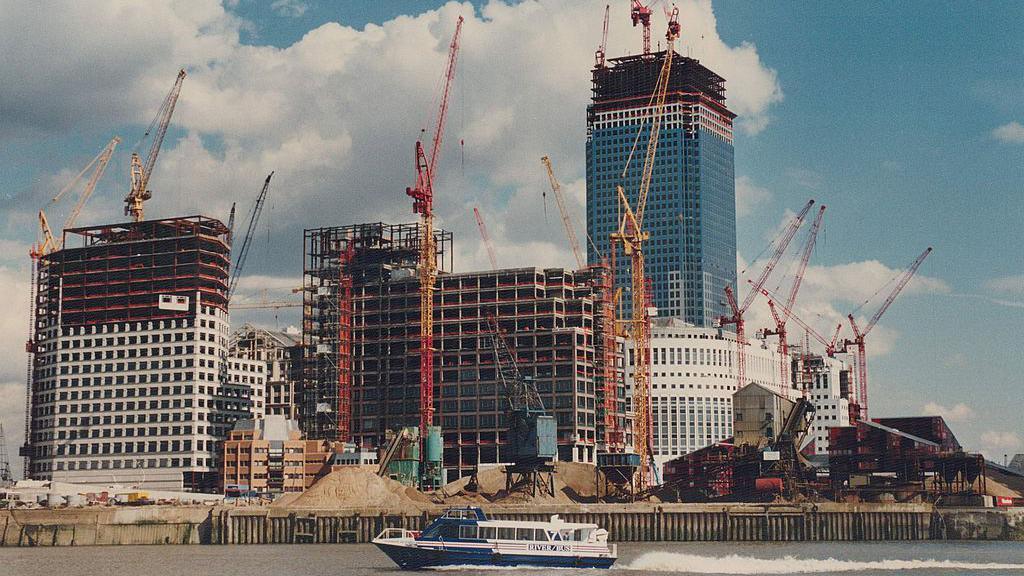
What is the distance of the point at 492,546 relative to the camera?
143375mm

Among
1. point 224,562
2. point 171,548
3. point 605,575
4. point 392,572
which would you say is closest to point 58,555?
point 171,548

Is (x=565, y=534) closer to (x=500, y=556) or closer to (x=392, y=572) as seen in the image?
(x=500, y=556)

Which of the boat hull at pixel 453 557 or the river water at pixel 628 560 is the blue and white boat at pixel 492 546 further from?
the river water at pixel 628 560

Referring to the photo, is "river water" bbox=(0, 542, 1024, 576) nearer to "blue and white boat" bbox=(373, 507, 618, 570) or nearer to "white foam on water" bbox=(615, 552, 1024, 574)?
"white foam on water" bbox=(615, 552, 1024, 574)

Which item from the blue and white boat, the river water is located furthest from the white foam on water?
the blue and white boat

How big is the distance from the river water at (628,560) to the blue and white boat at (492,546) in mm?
1485

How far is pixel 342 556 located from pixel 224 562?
1456cm

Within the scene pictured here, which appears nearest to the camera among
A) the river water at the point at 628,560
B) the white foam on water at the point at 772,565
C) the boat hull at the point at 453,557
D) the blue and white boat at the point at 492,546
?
the white foam on water at the point at 772,565

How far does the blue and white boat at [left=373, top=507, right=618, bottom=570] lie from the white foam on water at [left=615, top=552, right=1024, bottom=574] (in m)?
6.58

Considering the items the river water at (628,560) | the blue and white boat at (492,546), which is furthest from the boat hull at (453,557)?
the river water at (628,560)

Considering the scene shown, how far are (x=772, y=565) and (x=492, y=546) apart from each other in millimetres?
27600

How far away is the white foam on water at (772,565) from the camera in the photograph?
141875mm

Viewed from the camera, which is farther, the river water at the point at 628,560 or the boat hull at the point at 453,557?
the river water at the point at 628,560

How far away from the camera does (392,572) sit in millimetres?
141500
